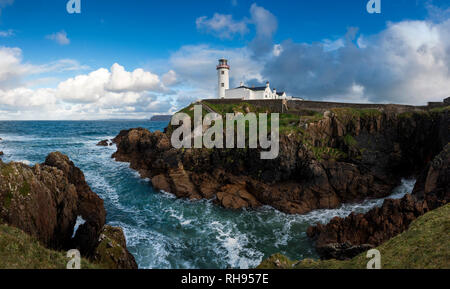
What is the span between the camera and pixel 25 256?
8.85 meters

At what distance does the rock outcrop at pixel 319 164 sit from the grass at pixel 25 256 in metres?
18.1

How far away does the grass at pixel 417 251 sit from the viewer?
27.9 feet

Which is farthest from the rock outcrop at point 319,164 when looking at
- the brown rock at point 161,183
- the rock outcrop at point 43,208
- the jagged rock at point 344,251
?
the rock outcrop at point 43,208

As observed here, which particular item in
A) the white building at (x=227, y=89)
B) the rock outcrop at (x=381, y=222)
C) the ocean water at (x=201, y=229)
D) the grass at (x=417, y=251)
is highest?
the white building at (x=227, y=89)

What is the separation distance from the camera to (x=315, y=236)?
20.2 m

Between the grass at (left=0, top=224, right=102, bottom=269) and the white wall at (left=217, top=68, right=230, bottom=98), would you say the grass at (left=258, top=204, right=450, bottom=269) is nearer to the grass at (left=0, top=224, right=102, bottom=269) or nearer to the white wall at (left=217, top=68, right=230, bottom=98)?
the grass at (left=0, top=224, right=102, bottom=269)

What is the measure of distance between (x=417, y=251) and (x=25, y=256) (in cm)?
1495

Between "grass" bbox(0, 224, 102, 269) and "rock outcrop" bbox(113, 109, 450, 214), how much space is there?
18.1m

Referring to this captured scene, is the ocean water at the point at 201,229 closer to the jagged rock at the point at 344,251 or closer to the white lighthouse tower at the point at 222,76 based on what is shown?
the jagged rock at the point at 344,251

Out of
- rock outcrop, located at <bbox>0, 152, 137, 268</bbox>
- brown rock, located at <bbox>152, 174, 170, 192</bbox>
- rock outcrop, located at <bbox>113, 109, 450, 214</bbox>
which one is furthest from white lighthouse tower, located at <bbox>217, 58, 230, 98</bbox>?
rock outcrop, located at <bbox>0, 152, 137, 268</bbox>

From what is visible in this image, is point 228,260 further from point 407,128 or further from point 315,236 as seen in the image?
point 407,128

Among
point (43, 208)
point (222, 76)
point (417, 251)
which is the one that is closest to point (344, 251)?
point (417, 251)
